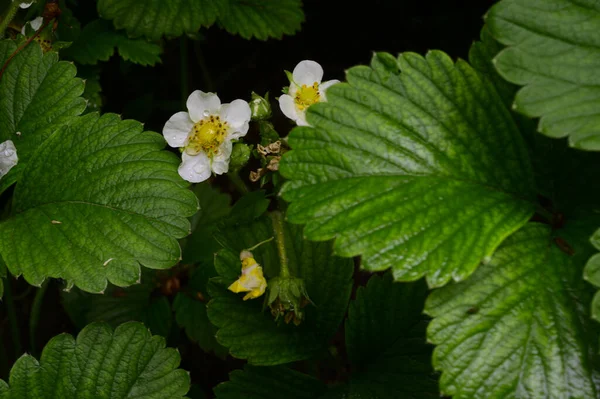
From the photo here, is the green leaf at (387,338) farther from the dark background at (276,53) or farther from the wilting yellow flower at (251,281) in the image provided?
the dark background at (276,53)

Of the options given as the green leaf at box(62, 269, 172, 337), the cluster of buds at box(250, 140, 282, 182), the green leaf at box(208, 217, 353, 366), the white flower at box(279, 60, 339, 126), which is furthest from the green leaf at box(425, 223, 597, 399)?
the green leaf at box(62, 269, 172, 337)

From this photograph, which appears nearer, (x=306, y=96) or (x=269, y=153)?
(x=269, y=153)

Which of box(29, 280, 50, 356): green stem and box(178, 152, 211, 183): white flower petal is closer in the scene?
box(178, 152, 211, 183): white flower petal

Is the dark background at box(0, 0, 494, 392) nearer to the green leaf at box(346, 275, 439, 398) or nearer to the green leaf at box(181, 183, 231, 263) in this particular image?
the green leaf at box(181, 183, 231, 263)

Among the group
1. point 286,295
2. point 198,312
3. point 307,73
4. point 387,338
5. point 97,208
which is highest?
point 307,73

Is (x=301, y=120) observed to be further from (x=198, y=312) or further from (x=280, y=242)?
(x=198, y=312)

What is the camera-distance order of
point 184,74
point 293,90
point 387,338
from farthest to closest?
1. point 184,74
2. point 293,90
3. point 387,338

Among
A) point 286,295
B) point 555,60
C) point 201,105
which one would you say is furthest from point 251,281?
point 555,60

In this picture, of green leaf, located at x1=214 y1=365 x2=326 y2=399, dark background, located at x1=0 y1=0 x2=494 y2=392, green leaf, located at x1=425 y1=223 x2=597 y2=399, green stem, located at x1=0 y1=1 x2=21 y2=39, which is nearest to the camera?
green leaf, located at x1=425 y1=223 x2=597 y2=399
